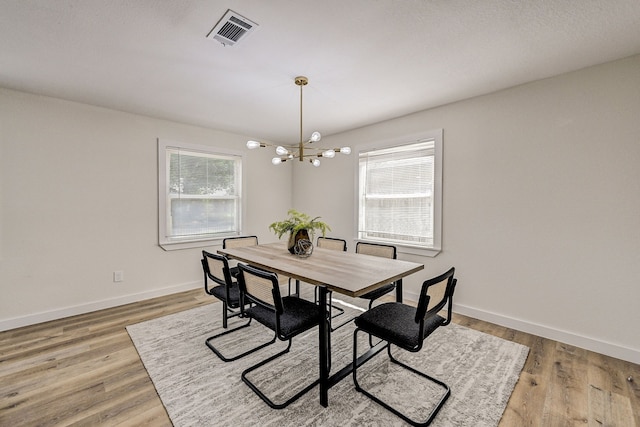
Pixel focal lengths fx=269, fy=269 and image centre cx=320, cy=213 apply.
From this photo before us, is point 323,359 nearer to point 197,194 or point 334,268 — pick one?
point 334,268

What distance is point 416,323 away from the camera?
1663 mm

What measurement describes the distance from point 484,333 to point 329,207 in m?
2.73

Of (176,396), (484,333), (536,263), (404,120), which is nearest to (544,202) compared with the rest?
(536,263)

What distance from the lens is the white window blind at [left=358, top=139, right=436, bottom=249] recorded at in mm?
3381

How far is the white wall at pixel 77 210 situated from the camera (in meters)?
2.77

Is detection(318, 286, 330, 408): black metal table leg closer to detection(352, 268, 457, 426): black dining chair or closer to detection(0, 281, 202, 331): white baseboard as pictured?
detection(352, 268, 457, 426): black dining chair

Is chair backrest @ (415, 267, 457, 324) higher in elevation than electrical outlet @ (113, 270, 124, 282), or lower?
higher

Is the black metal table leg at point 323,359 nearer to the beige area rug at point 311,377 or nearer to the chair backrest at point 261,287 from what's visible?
the beige area rug at point 311,377

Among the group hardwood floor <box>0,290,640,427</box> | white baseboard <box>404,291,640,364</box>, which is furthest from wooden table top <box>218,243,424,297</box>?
white baseboard <box>404,291,640,364</box>

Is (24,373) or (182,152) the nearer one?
(24,373)

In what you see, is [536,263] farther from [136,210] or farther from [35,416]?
[136,210]

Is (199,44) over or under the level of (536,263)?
over

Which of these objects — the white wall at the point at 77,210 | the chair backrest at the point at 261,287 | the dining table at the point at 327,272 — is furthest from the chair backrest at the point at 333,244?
the white wall at the point at 77,210

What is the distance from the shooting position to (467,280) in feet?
10.0
